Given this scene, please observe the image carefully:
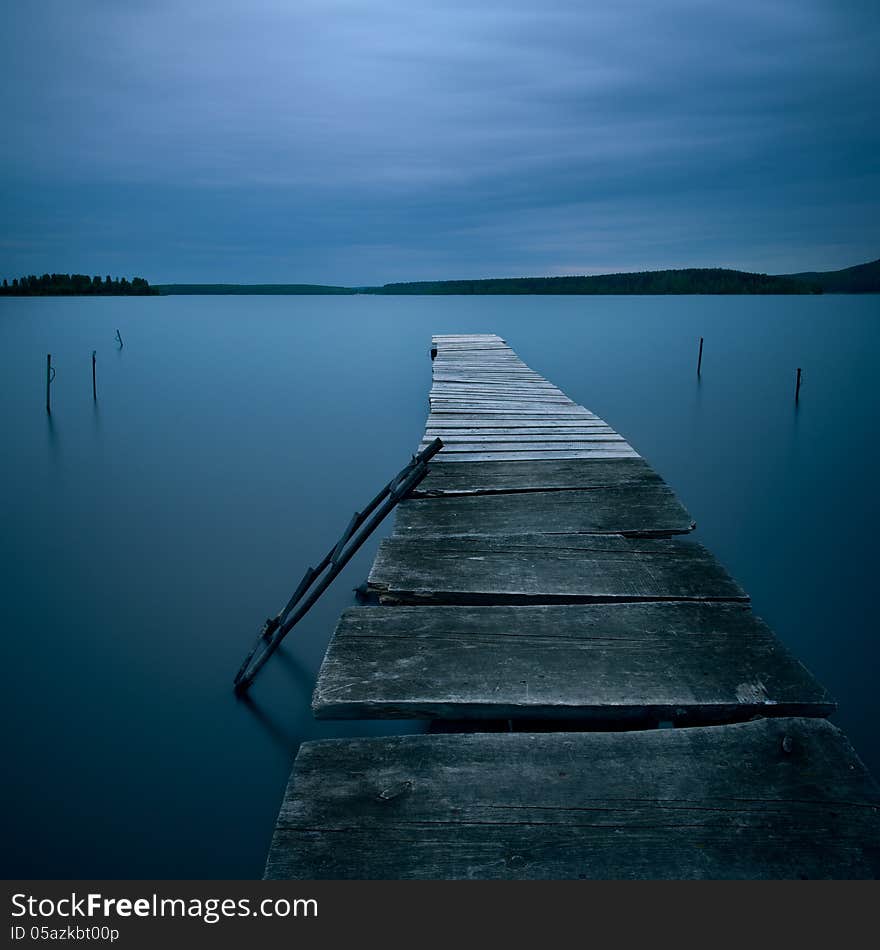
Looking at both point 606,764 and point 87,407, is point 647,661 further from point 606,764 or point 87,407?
point 87,407

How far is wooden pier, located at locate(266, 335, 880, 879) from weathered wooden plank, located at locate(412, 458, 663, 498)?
1.07 meters

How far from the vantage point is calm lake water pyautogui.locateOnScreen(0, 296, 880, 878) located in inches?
139

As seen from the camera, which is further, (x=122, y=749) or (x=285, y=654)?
(x=285, y=654)

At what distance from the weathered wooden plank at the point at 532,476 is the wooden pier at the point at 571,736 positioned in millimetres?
1074

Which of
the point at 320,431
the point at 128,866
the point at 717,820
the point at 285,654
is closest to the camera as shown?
the point at 717,820

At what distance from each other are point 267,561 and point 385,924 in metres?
5.16

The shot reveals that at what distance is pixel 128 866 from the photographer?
10.1 ft

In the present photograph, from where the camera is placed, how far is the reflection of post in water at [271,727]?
384 cm

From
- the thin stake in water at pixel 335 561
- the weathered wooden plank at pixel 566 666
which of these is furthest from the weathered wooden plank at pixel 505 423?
the weathered wooden plank at pixel 566 666

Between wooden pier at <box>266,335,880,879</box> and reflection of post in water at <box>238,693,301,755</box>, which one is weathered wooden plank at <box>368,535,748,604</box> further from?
reflection of post in water at <box>238,693,301,755</box>

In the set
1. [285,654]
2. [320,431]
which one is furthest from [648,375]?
[285,654]

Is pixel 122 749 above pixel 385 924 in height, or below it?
below

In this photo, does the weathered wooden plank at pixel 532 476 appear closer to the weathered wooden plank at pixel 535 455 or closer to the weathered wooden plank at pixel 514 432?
the weathered wooden plank at pixel 535 455

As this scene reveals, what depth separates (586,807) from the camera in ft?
5.64
